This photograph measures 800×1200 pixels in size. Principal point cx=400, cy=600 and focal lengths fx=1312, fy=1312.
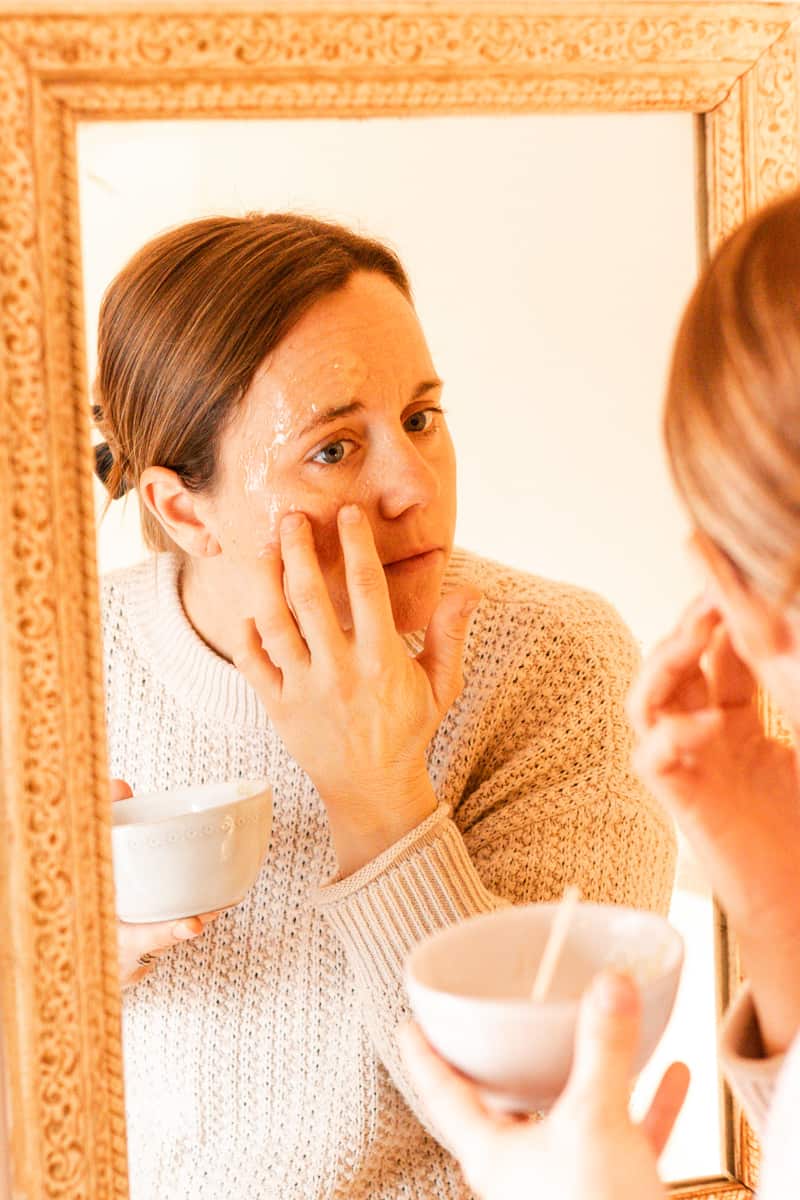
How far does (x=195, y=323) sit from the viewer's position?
575 mm

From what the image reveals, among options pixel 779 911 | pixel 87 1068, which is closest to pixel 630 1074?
pixel 779 911

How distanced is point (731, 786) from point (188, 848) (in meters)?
0.24

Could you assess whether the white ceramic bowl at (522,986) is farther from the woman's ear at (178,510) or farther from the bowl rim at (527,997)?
the woman's ear at (178,510)

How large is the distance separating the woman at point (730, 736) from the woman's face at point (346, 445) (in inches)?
4.9

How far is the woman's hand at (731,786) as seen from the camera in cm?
56

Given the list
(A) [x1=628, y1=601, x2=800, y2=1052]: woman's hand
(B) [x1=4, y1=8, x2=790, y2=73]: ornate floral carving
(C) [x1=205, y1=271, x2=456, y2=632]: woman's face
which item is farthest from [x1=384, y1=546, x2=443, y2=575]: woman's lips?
(B) [x1=4, y1=8, x2=790, y2=73]: ornate floral carving

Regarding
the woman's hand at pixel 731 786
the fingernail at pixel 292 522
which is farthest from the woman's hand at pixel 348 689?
the woman's hand at pixel 731 786

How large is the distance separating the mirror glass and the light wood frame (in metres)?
0.02

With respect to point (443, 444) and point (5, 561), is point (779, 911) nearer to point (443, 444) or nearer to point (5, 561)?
point (443, 444)

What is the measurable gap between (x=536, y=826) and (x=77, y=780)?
0.69 feet

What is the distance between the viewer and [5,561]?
0.55 m

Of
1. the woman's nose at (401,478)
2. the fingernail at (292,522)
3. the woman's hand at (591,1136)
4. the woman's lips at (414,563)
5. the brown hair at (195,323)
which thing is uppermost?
the brown hair at (195,323)

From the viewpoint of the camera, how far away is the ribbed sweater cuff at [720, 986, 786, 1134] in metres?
0.53

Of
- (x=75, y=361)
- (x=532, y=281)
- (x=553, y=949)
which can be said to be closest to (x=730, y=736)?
(x=553, y=949)
